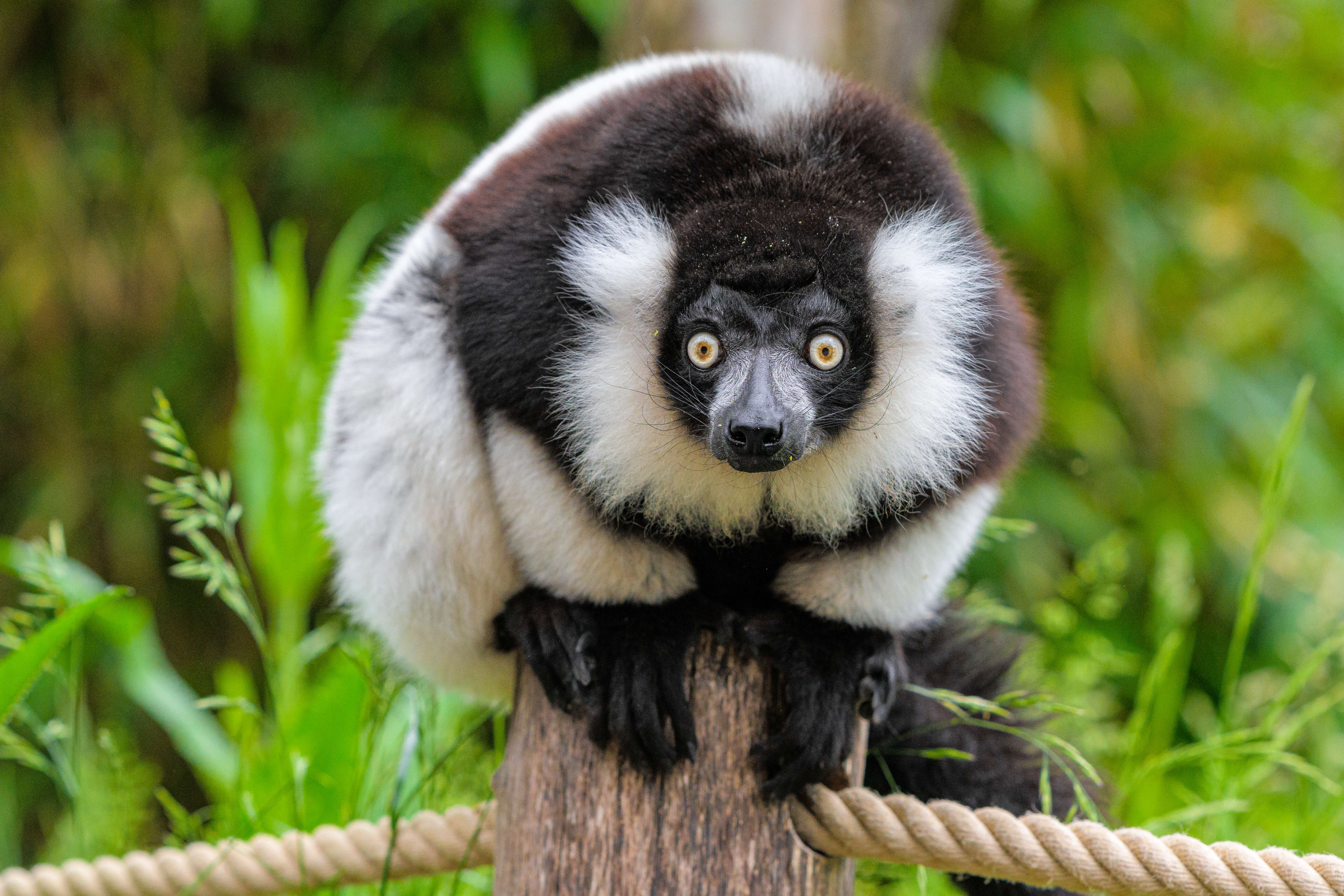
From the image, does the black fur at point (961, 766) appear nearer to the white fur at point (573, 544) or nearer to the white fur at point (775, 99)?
the white fur at point (573, 544)

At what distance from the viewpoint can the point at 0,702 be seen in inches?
79.4

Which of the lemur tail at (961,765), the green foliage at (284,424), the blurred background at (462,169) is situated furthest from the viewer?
the blurred background at (462,169)

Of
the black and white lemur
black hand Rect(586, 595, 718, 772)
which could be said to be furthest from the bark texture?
black hand Rect(586, 595, 718, 772)

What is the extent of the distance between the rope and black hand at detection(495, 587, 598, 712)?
0.28 metres

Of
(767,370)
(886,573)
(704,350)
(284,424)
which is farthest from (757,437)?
(284,424)

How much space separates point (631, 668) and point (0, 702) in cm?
107

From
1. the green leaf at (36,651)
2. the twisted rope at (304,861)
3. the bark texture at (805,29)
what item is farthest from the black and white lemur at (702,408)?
the bark texture at (805,29)

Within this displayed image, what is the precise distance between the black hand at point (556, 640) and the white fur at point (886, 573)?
13.9 inches

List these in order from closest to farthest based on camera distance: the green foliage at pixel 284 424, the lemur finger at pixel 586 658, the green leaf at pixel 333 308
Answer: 1. the lemur finger at pixel 586 658
2. the green foliage at pixel 284 424
3. the green leaf at pixel 333 308

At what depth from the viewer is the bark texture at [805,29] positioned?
3.81 meters

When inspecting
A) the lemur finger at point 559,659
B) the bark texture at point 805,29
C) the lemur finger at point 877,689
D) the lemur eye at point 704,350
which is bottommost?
the lemur finger at point 559,659

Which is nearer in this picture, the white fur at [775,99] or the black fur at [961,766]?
the white fur at [775,99]

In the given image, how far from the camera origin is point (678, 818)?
1.78 metres

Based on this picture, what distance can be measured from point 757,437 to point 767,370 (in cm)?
14
